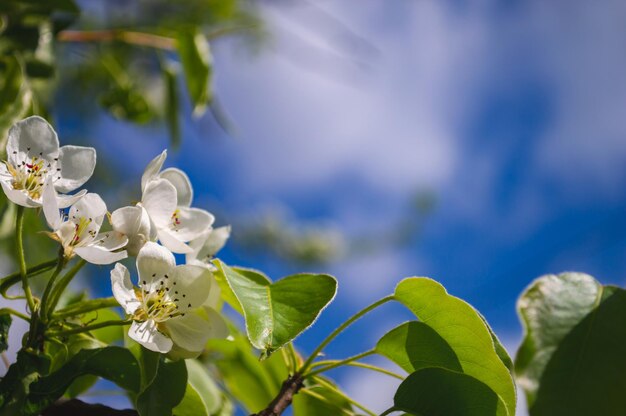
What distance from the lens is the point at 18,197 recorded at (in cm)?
87

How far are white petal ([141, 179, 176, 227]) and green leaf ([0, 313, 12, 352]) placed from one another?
21 cm

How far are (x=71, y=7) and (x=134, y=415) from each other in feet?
3.67

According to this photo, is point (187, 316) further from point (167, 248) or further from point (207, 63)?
point (207, 63)

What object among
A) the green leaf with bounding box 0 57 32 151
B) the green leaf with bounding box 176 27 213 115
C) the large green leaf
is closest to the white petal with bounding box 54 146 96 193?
the green leaf with bounding box 0 57 32 151

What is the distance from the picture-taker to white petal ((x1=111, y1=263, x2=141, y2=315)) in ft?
2.85

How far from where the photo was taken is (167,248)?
92 cm

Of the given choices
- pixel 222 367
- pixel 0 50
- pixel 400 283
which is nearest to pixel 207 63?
pixel 0 50

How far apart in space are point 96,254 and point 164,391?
0.18 meters

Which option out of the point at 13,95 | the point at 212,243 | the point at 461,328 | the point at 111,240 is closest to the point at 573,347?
the point at 461,328

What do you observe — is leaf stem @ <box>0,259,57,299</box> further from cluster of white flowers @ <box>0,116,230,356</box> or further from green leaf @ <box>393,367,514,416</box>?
green leaf @ <box>393,367,514,416</box>

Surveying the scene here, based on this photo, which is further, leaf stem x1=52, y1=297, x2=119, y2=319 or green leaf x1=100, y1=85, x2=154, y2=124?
green leaf x1=100, y1=85, x2=154, y2=124

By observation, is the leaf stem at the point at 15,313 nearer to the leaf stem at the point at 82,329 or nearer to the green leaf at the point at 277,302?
the leaf stem at the point at 82,329

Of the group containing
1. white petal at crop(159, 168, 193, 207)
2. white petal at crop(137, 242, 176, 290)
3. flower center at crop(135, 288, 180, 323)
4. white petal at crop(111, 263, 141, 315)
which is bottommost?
white petal at crop(111, 263, 141, 315)

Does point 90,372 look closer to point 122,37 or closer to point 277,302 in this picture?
point 277,302
